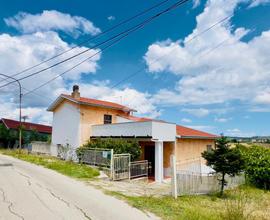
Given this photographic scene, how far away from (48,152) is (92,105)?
304 inches

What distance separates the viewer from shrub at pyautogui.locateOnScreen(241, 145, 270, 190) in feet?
54.1

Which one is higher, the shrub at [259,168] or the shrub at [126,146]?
the shrub at [126,146]

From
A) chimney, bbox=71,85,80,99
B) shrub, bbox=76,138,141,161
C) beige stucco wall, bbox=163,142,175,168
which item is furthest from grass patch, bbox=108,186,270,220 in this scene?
chimney, bbox=71,85,80,99

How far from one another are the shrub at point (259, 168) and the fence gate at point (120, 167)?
7.20 meters

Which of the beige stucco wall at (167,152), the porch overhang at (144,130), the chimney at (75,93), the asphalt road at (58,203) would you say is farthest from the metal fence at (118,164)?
the chimney at (75,93)

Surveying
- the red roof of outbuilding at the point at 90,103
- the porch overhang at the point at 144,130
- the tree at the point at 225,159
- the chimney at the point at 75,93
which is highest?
the chimney at the point at 75,93

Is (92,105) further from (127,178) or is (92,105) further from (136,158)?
(127,178)

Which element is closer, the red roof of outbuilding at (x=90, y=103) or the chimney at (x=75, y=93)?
the red roof of outbuilding at (x=90, y=103)

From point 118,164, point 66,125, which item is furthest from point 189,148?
point 66,125

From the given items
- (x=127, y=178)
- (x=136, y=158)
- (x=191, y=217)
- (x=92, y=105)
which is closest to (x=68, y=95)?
(x=92, y=105)

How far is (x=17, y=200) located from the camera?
884cm

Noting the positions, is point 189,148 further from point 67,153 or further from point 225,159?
point 67,153

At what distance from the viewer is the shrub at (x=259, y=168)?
650 inches

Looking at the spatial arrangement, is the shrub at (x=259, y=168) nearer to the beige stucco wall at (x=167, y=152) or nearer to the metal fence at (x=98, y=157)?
the beige stucco wall at (x=167, y=152)
